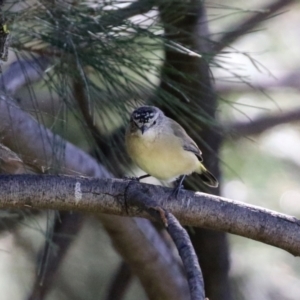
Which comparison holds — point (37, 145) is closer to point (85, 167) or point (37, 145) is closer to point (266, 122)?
point (85, 167)

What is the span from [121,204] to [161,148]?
2.12 ft

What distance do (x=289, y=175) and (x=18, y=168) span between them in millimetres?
1789

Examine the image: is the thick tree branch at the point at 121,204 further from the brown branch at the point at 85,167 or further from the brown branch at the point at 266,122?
the brown branch at the point at 266,122

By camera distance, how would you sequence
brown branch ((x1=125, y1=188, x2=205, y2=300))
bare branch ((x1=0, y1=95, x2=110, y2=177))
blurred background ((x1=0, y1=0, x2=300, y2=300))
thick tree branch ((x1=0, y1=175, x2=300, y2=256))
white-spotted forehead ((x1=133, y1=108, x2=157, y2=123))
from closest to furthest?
brown branch ((x1=125, y1=188, x2=205, y2=300)), thick tree branch ((x1=0, y1=175, x2=300, y2=256)), bare branch ((x1=0, y1=95, x2=110, y2=177)), white-spotted forehead ((x1=133, y1=108, x2=157, y2=123)), blurred background ((x1=0, y1=0, x2=300, y2=300))

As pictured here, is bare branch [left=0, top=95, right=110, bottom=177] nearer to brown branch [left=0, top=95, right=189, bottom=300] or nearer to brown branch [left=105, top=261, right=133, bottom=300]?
brown branch [left=0, top=95, right=189, bottom=300]

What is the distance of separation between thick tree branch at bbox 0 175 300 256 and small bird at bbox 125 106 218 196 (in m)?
0.55

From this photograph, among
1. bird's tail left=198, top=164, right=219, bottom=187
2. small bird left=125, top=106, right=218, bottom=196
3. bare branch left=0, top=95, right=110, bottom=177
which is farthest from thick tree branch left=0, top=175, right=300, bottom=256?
bird's tail left=198, top=164, right=219, bottom=187

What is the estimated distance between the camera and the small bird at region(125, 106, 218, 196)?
212 centimetres

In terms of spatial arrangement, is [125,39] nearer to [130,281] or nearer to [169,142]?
[169,142]

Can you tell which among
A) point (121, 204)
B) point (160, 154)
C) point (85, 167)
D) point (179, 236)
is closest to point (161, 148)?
point (160, 154)

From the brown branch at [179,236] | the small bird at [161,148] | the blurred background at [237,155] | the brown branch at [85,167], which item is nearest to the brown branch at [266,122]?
the blurred background at [237,155]

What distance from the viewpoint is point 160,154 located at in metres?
2.13

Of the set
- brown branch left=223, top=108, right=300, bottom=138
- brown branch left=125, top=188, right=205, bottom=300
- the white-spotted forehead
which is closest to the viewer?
brown branch left=125, top=188, right=205, bottom=300

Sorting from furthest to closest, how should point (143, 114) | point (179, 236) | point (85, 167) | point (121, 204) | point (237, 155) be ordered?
point (237, 155)
point (85, 167)
point (143, 114)
point (121, 204)
point (179, 236)
